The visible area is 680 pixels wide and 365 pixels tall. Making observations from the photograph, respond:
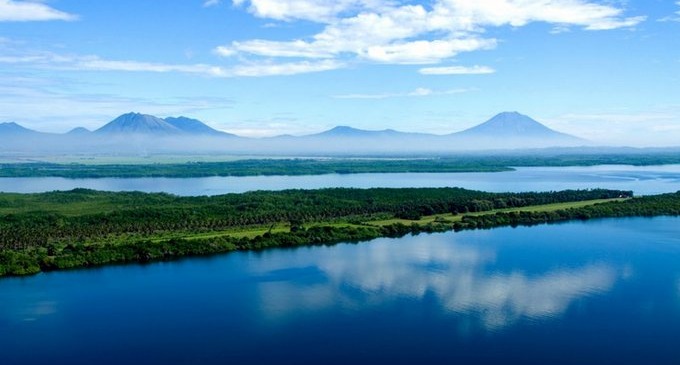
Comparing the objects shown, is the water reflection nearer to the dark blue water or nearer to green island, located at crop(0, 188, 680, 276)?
the dark blue water

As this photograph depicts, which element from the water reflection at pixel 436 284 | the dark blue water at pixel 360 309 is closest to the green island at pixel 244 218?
the dark blue water at pixel 360 309

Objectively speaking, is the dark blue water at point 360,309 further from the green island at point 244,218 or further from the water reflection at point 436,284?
the green island at point 244,218

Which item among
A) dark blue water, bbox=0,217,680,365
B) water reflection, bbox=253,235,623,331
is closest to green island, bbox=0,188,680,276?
dark blue water, bbox=0,217,680,365

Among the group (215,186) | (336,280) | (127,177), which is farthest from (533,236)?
(127,177)

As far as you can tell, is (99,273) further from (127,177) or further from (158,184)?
(127,177)

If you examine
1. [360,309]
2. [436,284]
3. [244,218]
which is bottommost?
[360,309]

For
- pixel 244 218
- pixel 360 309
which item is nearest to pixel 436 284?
pixel 360 309

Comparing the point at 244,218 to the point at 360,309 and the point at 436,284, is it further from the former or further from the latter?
the point at 360,309
